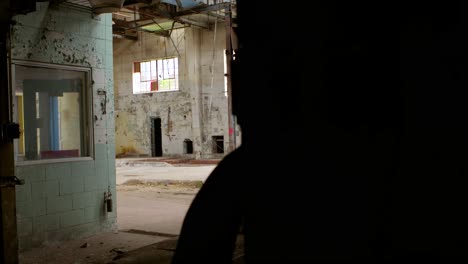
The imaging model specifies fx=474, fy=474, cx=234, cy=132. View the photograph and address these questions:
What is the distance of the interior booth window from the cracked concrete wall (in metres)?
13.3

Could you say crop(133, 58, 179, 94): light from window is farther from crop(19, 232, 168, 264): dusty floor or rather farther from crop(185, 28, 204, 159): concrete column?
crop(19, 232, 168, 264): dusty floor

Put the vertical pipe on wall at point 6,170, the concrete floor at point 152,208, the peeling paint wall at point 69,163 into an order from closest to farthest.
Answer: the vertical pipe on wall at point 6,170 < the peeling paint wall at point 69,163 < the concrete floor at point 152,208

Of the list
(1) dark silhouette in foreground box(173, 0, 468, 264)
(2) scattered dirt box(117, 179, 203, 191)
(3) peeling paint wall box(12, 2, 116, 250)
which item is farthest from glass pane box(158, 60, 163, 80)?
(1) dark silhouette in foreground box(173, 0, 468, 264)

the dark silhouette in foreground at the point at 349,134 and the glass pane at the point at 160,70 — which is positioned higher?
the glass pane at the point at 160,70

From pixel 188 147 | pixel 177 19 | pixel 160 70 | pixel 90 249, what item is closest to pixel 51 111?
pixel 90 249

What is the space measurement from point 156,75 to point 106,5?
15849mm

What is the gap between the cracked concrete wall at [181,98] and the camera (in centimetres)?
1956

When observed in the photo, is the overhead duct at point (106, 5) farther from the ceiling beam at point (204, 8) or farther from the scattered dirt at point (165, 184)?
the ceiling beam at point (204, 8)

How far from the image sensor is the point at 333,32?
122cm

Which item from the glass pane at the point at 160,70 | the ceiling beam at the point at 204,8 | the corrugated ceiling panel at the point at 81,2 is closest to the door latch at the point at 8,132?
the corrugated ceiling panel at the point at 81,2

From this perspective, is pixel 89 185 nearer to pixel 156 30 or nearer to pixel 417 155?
pixel 417 155

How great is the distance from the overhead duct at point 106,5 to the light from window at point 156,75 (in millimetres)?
14598

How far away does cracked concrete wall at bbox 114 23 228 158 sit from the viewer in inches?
770

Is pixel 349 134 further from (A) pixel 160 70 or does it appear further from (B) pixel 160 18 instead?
(A) pixel 160 70
